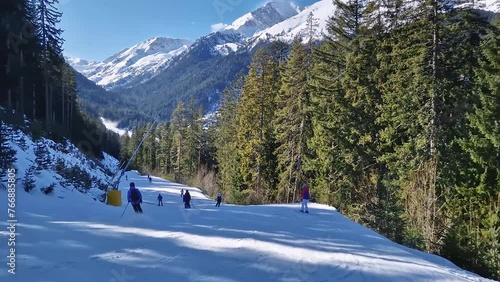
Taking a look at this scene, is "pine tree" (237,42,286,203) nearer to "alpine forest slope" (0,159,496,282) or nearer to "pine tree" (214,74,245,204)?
"pine tree" (214,74,245,204)

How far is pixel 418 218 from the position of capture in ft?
58.5

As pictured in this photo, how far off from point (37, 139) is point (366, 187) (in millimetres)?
20830

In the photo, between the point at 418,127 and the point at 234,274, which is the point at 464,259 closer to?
the point at 418,127

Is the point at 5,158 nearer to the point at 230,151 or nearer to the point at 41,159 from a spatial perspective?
the point at 41,159

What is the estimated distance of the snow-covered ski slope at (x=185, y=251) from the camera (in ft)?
22.5

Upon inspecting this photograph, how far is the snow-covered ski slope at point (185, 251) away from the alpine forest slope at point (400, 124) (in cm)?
809

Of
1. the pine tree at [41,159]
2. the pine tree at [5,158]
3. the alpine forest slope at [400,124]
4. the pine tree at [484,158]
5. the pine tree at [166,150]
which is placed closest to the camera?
the pine tree at [5,158]

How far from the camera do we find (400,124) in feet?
71.4

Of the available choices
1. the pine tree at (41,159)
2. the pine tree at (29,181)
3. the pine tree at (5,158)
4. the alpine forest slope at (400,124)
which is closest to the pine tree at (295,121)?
the alpine forest slope at (400,124)

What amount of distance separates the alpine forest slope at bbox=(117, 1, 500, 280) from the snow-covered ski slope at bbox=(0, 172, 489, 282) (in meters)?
8.09

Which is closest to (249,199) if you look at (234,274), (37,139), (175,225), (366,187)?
(366,187)

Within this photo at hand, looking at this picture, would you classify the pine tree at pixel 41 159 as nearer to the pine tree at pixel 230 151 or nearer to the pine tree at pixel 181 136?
the pine tree at pixel 230 151

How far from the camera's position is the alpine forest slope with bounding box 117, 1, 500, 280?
18.6m

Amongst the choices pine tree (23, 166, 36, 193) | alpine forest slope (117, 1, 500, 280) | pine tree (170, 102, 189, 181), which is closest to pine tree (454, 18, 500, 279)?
→ alpine forest slope (117, 1, 500, 280)
